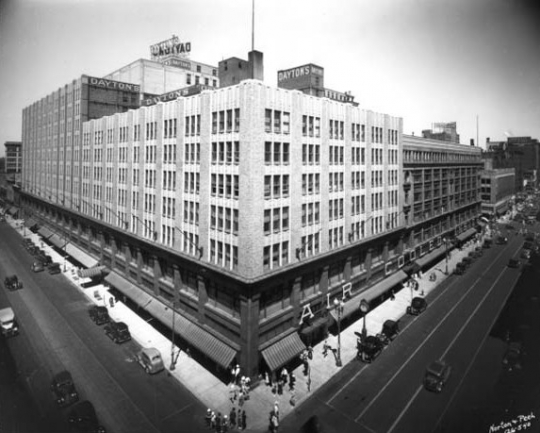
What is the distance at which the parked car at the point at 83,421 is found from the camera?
24.7 metres

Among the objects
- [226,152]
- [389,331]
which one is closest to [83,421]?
[226,152]

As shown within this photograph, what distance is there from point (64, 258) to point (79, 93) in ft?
113

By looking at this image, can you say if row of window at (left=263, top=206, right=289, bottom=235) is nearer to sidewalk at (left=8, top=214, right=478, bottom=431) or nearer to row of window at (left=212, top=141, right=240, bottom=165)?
row of window at (left=212, top=141, right=240, bottom=165)

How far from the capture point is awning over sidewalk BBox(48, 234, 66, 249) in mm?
72856

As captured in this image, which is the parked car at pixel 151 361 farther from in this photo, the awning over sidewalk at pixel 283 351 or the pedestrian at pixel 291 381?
the pedestrian at pixel 291 381

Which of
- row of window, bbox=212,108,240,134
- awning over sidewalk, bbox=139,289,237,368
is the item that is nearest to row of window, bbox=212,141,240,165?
row of window, bbox=212,108,240,134

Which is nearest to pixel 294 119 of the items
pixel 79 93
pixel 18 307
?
pixel 18 307

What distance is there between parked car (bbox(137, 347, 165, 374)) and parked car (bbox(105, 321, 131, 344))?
5.56m

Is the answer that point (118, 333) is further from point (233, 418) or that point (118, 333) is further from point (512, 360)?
point (512, 360)

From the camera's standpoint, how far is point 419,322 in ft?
147

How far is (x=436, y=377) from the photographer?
3041cm

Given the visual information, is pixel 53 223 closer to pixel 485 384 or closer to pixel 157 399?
pixel 157 399

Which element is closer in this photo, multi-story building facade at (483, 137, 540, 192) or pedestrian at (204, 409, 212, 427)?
pedestrian at (204, 409, 212, 427)

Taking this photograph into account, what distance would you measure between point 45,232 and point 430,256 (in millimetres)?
90474
